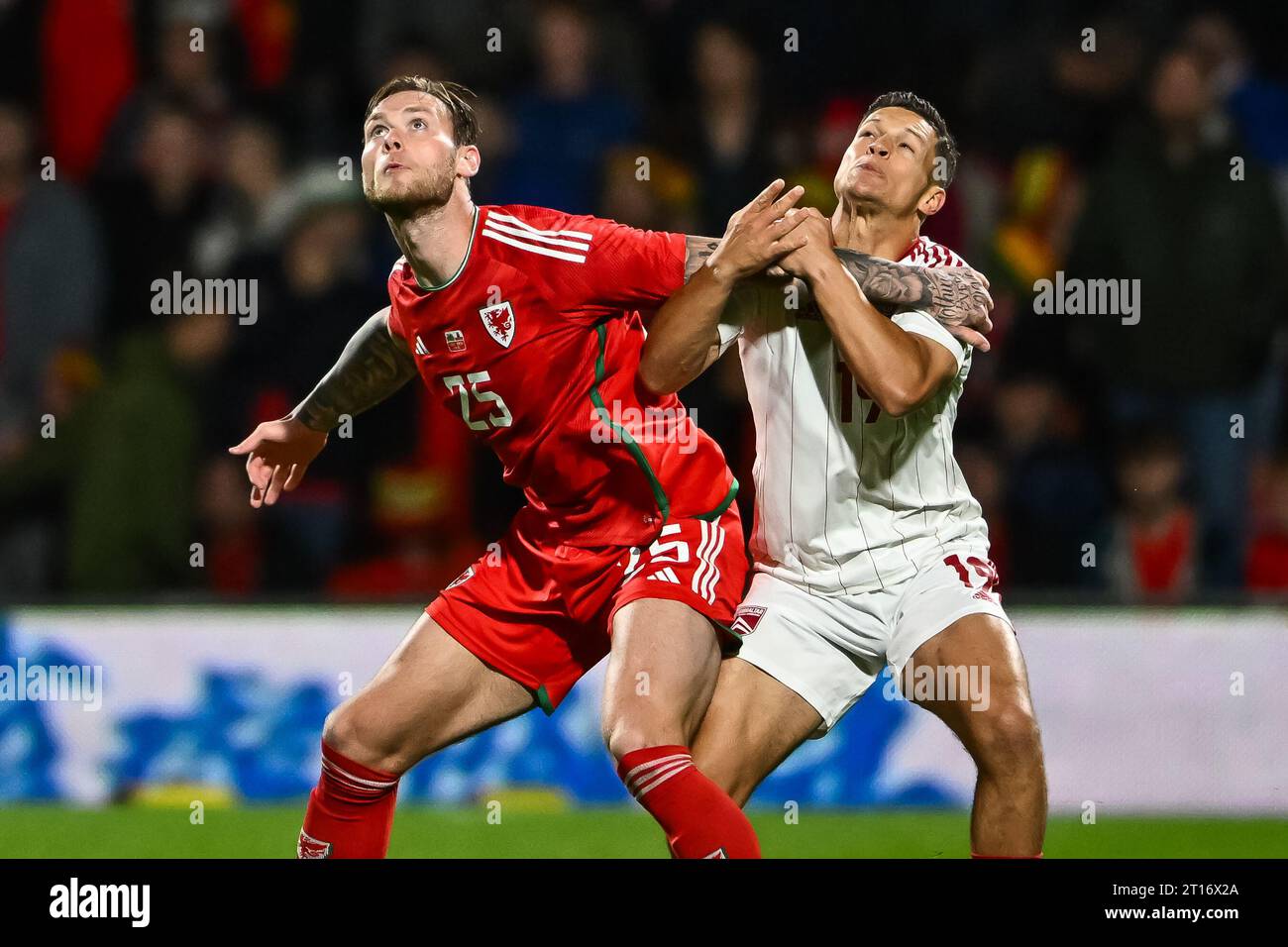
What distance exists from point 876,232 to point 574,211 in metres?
3.18

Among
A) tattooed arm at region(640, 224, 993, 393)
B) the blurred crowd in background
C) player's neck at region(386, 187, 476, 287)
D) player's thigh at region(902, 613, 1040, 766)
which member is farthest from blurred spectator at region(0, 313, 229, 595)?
player's thigh at region(902, 613, 1040, 766)

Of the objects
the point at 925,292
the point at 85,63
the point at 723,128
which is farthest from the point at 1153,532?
the point at 85,63

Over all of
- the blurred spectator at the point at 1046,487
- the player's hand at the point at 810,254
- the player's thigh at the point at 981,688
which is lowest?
the player's thigh at the point at 981,688

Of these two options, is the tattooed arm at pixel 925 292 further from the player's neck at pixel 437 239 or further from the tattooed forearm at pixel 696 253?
the player's neck at pixel 437 239

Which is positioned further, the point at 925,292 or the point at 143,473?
the point at 143,473

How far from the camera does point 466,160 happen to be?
4070mm

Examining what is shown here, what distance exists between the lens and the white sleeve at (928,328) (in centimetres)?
394

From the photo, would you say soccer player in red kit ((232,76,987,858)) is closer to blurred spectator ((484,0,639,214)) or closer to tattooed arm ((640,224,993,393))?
tattooed arm ((640,224,993,393))

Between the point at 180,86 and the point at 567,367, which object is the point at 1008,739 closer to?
the point at 567,367

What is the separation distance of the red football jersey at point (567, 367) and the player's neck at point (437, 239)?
24mm

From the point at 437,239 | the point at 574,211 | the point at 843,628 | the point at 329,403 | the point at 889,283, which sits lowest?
the point at 843,628

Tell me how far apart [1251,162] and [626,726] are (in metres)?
4.48

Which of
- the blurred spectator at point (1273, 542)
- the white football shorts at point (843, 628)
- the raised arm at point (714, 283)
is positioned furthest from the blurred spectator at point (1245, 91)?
the raised arm at point (714, 283)

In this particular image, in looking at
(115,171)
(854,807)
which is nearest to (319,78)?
(115,171)
